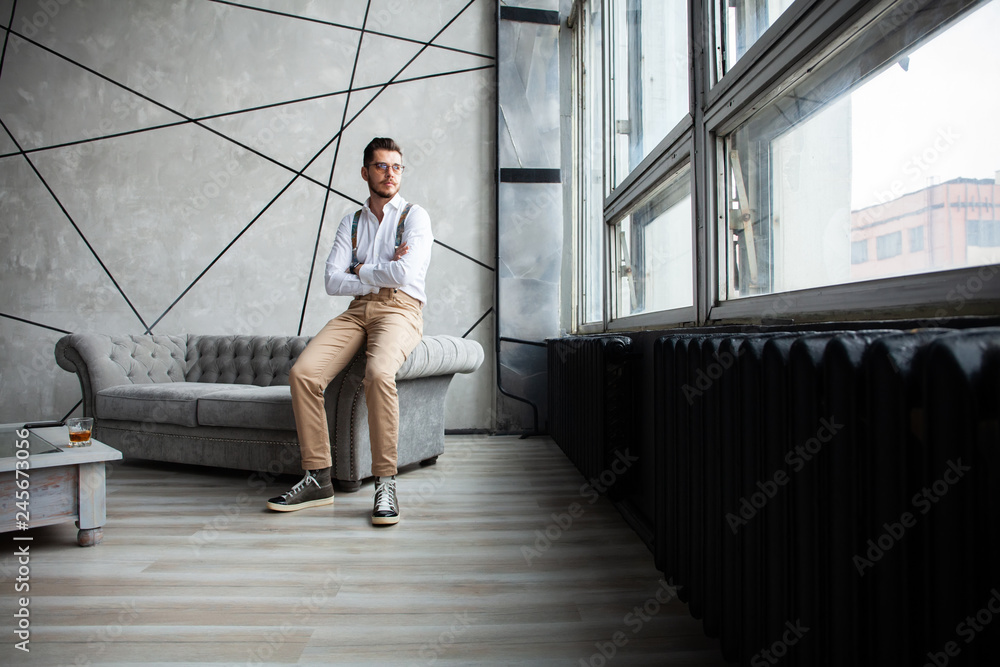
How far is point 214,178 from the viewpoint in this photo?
13.2 feet

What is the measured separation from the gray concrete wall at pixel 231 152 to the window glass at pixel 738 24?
8.18 ft

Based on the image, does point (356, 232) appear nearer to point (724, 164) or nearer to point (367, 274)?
point (367, 274)

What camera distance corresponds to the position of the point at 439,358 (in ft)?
8.84

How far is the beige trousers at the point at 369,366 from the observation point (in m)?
2.14

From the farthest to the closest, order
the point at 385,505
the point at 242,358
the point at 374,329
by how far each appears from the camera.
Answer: the point at 242,358
the point at 374,329
the point at 385,505

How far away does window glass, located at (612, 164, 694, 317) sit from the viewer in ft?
6.72

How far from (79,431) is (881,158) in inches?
90.9

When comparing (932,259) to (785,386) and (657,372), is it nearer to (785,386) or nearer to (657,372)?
(785,386)

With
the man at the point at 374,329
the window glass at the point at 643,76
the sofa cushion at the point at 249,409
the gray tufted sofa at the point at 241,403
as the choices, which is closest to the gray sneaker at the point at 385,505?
the man at the point at 374,329

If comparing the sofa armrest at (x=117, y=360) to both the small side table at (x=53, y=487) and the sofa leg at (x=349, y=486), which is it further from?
the sofa leg at (x=349, y=486)

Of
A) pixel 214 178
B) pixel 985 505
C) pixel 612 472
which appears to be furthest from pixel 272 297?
pixel 985 505

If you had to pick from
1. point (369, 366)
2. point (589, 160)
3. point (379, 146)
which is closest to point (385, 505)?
→ point (369, 366)

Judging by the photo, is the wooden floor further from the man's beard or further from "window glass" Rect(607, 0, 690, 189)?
"window glass" Rect(607, 0, 690, 189)

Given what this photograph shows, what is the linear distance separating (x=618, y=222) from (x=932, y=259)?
214 cm
